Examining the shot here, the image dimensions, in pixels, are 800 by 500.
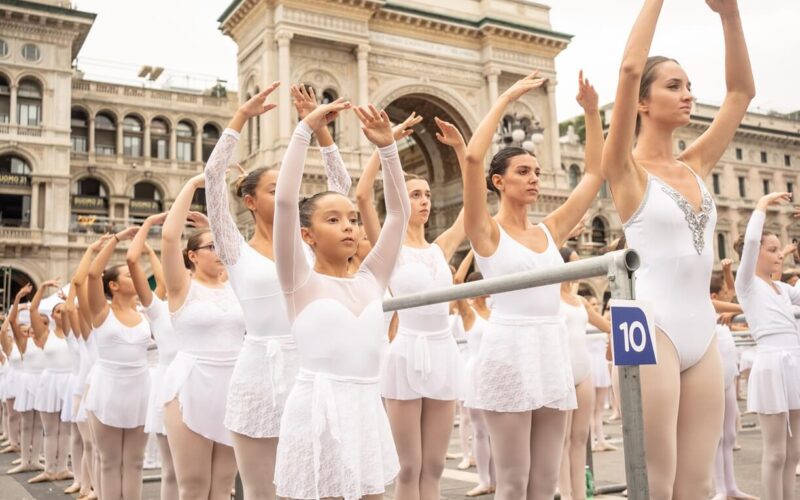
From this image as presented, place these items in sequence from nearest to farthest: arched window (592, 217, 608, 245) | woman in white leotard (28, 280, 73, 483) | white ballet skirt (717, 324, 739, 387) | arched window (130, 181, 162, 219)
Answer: white ballet skirt (717, 324, 739, 387) < woman in white leotard (28, 280, 73, 483) < arched window (130, 181, 162, 219) < arched window (592, 217, 608, 245)

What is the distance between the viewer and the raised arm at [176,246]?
503 cm

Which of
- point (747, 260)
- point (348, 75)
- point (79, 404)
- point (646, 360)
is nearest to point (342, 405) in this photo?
point (646, 360)

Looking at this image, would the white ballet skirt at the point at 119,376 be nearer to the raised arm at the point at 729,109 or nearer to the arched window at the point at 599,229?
the raised arm at the point at 729,109

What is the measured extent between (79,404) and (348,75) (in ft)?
109

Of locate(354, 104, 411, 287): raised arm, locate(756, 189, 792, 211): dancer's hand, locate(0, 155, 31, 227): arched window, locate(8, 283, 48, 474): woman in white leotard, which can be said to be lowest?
locate(8, 283, 48, 474): woman in white leotard

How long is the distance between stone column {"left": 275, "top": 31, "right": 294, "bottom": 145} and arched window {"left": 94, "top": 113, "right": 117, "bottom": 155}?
12852 millimetres

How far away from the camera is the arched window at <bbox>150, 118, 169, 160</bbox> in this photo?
45.5 meters

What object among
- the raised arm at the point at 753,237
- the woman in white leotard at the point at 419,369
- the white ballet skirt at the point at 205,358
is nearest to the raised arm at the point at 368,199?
the woman in white leotard at the point at 419,369

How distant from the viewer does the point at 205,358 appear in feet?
16.9

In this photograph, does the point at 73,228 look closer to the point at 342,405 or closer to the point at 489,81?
the point at 489,81

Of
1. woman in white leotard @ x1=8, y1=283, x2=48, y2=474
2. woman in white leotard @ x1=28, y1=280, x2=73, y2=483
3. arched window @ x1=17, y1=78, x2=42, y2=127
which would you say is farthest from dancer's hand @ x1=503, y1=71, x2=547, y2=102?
arched window @ x1=17, y1=78, x2=42, y2=127

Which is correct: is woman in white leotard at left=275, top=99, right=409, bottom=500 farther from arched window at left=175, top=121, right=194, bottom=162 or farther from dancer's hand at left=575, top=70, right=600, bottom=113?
arched window at left=175, top=121, right=194, bottom=162

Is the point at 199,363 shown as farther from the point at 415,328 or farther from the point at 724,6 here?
the point at 724,6

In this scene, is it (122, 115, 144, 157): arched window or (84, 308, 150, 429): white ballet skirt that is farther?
(122, 115, 144, 157): arched window
